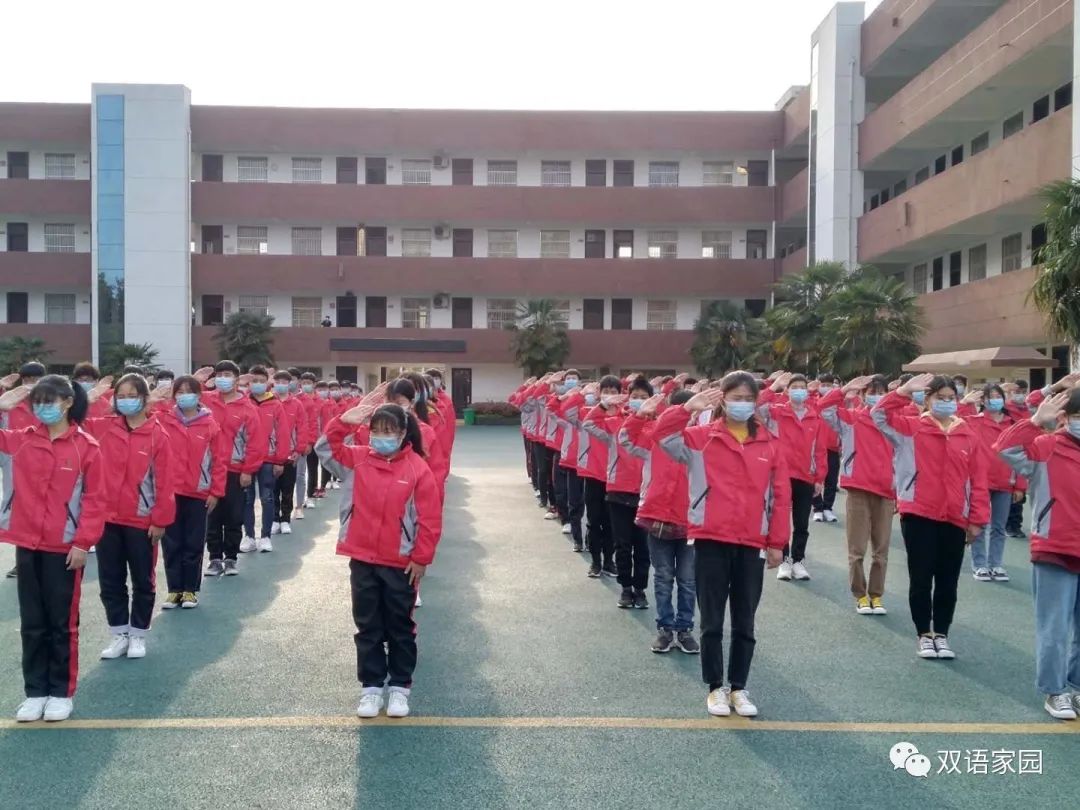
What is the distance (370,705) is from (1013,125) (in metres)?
25.1

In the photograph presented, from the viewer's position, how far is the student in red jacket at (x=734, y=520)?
17.6 feet

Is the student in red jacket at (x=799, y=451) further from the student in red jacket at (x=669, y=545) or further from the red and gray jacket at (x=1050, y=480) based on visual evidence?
the red and gray jacket at (x=1050, y=480)

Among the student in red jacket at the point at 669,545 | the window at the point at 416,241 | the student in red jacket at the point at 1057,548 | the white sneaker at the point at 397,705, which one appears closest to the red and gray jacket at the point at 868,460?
the student in red jacket at the point at 669,545

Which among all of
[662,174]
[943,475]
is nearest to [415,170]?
[662,174]

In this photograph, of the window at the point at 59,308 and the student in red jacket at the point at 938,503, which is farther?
the window at the point at 59,308

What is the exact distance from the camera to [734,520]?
534cm

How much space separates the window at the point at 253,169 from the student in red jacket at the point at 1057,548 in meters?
39.7

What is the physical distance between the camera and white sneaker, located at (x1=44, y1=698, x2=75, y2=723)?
16.8 feet

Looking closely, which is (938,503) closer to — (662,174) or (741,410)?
(741,410)

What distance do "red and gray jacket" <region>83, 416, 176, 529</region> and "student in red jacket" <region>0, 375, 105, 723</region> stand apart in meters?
0.99

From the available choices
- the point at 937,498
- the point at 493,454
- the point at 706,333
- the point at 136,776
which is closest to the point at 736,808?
the point at 136,776

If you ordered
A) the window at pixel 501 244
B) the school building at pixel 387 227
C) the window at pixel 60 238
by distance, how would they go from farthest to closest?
the window at pixel 501 244, the window at pixel 60 238, the school building at pixel 387 227

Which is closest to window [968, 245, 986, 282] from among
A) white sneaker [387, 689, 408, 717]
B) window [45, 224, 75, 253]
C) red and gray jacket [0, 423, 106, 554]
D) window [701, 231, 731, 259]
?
window [701, 231, 731, 259]

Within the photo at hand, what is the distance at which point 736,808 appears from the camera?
416 centimetres
